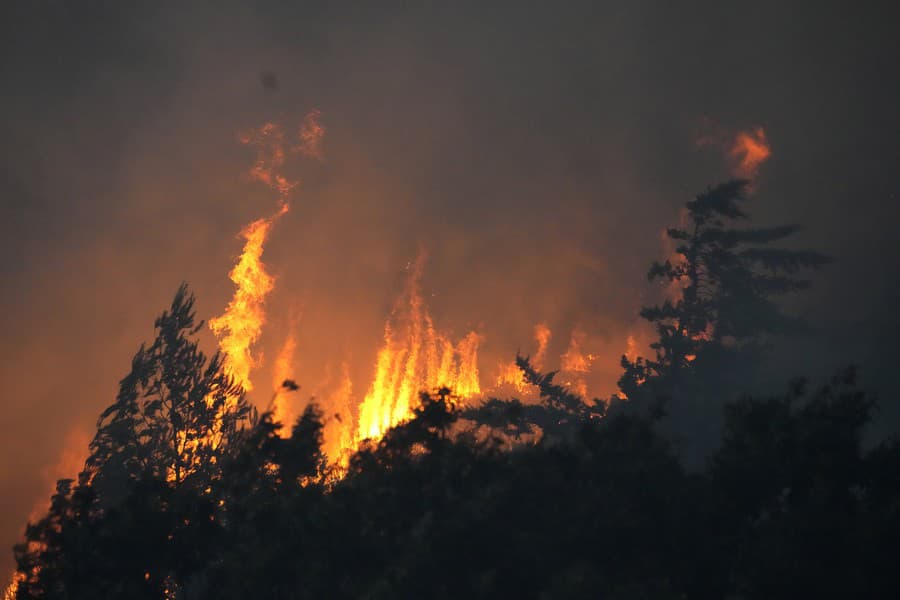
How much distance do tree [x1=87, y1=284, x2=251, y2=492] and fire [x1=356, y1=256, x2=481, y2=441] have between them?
93010 millimetres

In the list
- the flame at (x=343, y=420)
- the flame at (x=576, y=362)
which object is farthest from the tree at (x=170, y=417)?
the flame at (x=576, y=362)

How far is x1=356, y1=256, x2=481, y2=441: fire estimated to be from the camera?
489 feet

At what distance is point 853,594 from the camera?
17.0 m

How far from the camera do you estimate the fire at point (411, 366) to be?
14912 centimetres

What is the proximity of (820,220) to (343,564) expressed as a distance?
438ft

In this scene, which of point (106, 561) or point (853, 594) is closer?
point (853, 594)

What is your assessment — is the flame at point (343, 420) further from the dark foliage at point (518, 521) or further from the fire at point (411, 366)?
the dark foliage at point (518, 521)

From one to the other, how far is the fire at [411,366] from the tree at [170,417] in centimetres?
9301

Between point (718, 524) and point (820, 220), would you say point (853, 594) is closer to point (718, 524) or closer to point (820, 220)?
point (718, 524)

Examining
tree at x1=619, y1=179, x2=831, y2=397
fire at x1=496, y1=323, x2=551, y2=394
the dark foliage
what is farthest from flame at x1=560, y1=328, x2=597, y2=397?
the dark foliage

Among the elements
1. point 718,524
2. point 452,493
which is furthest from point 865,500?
point 452,493

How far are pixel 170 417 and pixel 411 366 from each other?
4761 inches

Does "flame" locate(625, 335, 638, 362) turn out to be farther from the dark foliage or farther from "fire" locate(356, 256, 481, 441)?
the dark foliage

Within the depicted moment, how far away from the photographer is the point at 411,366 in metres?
166
